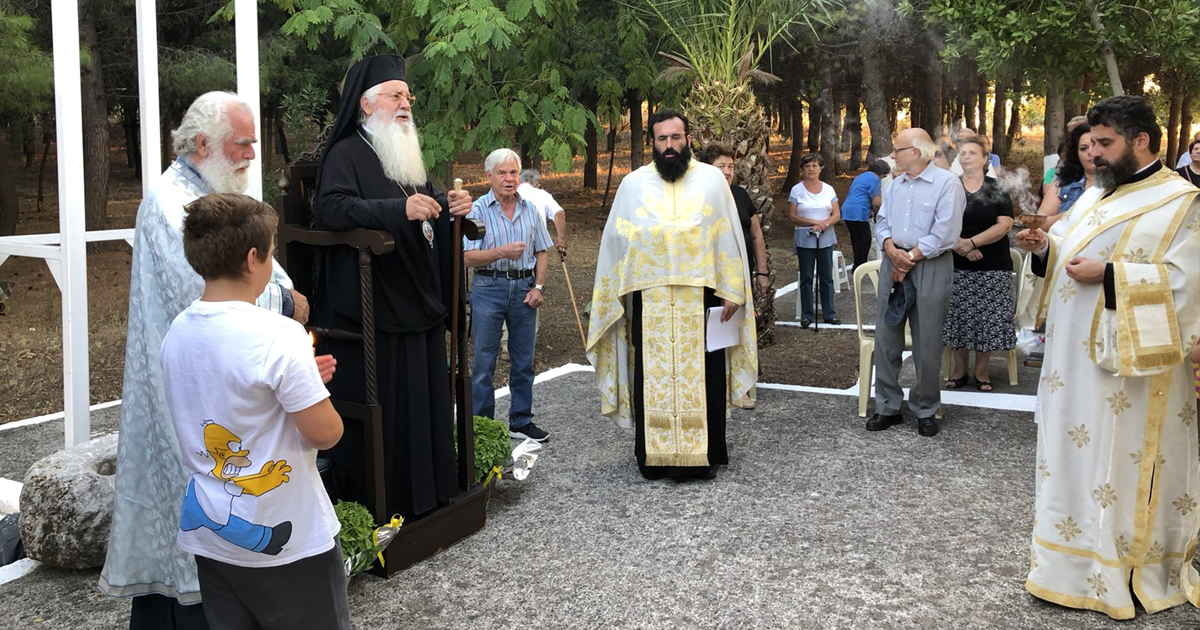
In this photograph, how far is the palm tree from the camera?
9.87m

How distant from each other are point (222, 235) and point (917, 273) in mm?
5014

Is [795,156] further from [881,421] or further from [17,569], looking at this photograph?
[17,569]

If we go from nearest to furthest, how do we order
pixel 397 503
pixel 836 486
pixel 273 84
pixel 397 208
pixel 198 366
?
1. pixel 198 366
2. pixel 397 208
3. pixel 397 503
4. pixel 836 486
5. pixel 273 84

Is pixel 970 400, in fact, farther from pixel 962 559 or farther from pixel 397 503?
pixel 397 503

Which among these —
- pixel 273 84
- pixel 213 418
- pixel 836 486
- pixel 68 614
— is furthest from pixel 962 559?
pixel 273 84

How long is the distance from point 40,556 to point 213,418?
257 cm

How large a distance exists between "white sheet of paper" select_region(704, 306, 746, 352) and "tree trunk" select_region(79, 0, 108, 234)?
10.7 meters

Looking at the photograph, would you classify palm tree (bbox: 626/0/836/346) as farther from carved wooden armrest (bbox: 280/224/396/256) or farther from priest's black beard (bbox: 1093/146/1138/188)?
Result: carved wooden armrest (bbox: 280/224/396/256)

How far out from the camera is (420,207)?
4.22m

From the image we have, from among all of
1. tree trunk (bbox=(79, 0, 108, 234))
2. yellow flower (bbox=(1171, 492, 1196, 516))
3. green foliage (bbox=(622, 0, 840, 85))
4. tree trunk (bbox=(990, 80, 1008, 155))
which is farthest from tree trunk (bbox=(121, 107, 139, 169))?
tree trunk (bbox=(990, 80, 1008, 155))

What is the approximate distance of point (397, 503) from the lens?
466 centimetres

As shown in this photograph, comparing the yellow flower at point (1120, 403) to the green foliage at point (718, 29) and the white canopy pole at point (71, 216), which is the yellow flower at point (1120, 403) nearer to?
the white canopy pole at point (71, 216)

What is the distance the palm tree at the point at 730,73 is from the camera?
→ 987 centimetres

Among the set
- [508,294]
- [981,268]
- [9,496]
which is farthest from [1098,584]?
[9,496]
